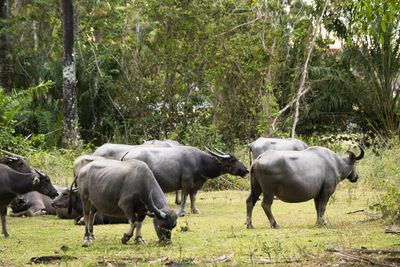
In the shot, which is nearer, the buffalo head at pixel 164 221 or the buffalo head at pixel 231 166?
the buffalo head at pixel 164 221

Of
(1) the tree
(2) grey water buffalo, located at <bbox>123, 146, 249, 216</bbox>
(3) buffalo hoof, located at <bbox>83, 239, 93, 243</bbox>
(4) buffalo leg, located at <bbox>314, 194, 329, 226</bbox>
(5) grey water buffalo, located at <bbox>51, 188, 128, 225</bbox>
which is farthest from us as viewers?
(1) the tree

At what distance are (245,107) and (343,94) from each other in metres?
5.48

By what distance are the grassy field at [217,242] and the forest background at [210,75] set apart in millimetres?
7744

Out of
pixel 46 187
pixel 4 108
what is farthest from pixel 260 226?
pixel 4 108

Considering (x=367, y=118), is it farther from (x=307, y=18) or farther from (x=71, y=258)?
(x=71, y=258)

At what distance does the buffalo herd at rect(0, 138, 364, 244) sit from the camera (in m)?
8.16

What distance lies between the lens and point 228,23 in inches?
810

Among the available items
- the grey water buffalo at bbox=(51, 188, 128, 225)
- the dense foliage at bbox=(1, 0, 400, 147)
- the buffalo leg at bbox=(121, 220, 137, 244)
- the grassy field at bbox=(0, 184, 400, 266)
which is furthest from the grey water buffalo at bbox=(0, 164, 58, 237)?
the dense foliage at bbox=(1, 0, 400, 147)

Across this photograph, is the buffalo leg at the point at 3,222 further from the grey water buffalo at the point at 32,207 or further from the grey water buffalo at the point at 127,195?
the grey water buffalo at the point at 32,207

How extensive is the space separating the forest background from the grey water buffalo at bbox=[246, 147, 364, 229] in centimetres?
865

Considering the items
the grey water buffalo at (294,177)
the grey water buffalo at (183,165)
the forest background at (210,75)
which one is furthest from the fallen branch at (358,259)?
the forest background at (210,75)

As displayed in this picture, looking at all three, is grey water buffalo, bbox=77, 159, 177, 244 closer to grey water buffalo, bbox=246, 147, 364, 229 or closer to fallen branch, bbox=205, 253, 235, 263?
fallen branch, bbox=205, 253, 235, 263

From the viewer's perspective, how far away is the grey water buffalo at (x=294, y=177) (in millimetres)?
9602

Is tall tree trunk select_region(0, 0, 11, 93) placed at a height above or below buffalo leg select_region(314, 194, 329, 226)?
above
